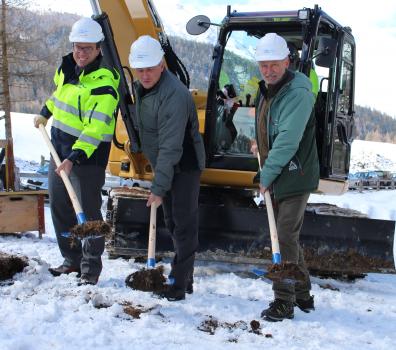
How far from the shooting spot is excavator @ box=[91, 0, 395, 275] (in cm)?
556

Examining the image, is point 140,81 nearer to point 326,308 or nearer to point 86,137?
point 86,137

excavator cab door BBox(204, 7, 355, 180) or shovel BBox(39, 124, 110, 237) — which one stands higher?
excavator cab door BBox(204, 7, 355, 180)

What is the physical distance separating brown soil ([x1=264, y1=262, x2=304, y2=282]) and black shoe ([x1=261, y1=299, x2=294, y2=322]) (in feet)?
0.80

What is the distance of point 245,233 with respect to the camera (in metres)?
5.69

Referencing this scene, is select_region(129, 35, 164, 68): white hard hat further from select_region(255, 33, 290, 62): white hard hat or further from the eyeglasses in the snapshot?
select_region(255, 33, 290, 62): white hard hat

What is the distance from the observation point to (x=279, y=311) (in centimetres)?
400

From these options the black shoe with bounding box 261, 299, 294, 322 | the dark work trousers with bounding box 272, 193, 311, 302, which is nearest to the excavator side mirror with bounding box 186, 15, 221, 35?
the dark work trousers with bounding box 272, 193, 311, 302

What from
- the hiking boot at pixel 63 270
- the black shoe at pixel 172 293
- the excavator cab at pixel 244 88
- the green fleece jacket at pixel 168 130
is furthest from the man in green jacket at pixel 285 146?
the excavator cab at pixel 244 88

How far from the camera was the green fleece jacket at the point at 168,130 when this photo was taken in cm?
409

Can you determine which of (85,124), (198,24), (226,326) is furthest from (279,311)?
(198,24)

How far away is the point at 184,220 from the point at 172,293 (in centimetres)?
55

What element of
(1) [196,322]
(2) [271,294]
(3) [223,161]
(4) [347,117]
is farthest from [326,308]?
(4) [347,117]

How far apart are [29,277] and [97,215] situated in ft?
2.34

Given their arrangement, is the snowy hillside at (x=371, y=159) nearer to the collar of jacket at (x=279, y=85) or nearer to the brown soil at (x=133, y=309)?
the collar of jacket at (x=279, y=85)
